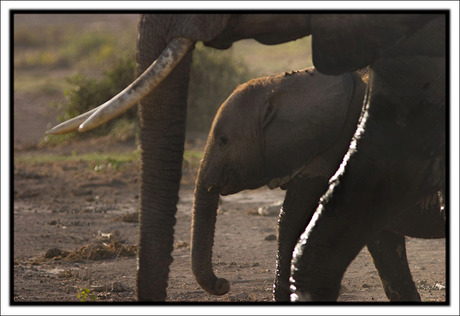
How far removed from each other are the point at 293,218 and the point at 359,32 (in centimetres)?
176

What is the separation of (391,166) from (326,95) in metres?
1.55

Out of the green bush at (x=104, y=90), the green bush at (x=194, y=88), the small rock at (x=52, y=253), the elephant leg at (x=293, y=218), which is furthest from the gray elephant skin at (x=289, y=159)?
the green bush at (x=104, y=90)

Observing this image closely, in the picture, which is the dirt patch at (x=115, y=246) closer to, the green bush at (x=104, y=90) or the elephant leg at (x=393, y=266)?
the elephant leg at (x=393, y=266)

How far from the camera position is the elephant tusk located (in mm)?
4062

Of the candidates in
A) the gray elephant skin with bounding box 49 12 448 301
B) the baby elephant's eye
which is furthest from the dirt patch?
the gray elephant skin with bounding box 49 12 448 301

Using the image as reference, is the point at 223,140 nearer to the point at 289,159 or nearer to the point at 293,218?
the point at 289,159

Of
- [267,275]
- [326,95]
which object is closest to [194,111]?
[267,275]

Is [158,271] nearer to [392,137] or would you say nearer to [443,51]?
[392,137]

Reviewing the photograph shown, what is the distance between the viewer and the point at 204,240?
20.1 feet

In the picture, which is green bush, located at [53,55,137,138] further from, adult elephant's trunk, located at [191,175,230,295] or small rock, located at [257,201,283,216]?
adult elephant's trunk, located at [191,175,230,295]

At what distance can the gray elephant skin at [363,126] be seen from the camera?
4.35 meters

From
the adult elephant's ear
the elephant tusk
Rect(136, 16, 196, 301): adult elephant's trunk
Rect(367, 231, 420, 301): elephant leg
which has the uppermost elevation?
the adult elephant's ear

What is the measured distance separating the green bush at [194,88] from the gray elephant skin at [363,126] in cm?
960

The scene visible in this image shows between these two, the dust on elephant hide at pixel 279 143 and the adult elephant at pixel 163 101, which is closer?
the adult elephant at pixel 163 101
